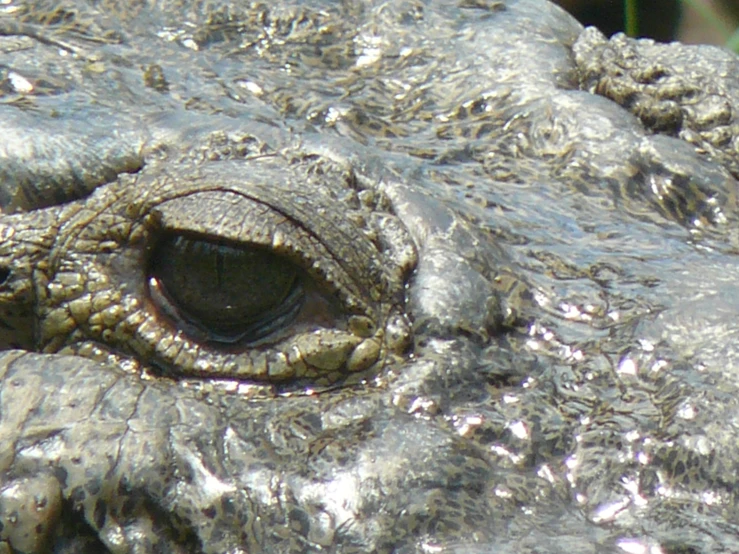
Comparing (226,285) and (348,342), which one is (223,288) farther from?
(348,342)

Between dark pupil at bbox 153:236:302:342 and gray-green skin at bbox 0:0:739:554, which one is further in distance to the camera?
dark pupil at bbox 153:236:302:342

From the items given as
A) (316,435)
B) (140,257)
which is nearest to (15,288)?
(140,257)

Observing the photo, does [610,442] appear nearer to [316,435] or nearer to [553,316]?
[553,316]

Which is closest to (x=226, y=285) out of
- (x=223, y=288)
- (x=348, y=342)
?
(x=223, y=288)

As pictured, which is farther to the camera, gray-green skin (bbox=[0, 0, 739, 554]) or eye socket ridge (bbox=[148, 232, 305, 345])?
eye socket ridge (bbox=[148, 232, 305, 345])

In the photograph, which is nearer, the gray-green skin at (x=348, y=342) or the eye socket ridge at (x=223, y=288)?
the gray-green skin at (x=348, y=342)
